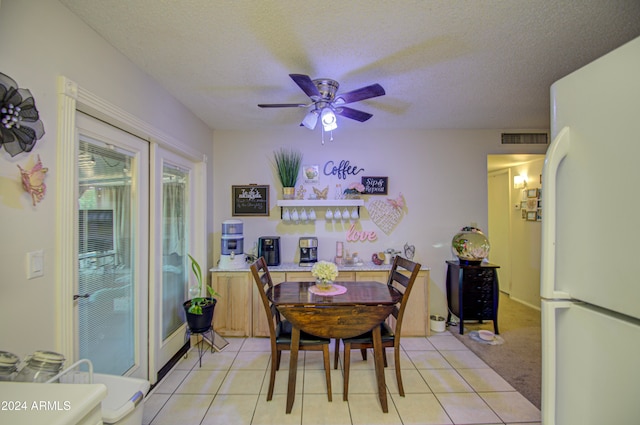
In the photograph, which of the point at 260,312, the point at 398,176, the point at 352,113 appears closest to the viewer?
the point at 352,113

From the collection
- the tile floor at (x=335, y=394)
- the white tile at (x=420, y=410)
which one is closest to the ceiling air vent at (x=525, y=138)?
the tile floor at (x=335, y=394)

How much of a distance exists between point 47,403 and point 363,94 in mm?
2041

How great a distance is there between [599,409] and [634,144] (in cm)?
74

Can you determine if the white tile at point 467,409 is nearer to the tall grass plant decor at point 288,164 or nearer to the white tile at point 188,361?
the white tile at point 188,361

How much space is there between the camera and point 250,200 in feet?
11.2

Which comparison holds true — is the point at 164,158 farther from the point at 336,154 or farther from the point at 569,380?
the point at 569,380

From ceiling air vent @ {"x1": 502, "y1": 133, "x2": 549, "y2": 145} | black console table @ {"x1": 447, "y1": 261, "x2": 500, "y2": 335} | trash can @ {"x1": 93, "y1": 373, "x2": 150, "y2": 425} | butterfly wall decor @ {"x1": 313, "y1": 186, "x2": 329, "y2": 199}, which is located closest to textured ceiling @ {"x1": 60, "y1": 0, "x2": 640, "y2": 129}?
ceiling air vent @ {"x1": 502, "y1": 133, "x2": 549, "y2": 145}

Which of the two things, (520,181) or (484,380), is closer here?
(484,380)

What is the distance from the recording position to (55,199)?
133 cm

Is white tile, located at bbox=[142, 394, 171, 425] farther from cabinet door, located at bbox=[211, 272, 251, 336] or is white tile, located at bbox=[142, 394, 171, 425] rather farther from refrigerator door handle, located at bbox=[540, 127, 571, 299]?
refrigerator door handle, located at bbox=[540, 127, 571, 299]

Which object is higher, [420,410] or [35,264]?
[35,264]

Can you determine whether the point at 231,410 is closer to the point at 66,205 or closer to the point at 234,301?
the point at 234,301

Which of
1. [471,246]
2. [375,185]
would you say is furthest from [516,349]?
[375,185]

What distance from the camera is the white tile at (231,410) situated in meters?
1.82
